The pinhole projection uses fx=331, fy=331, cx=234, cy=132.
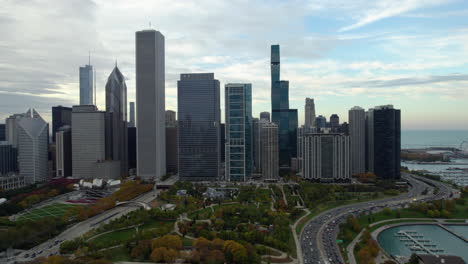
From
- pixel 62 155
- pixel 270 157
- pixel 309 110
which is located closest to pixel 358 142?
pixel 270 157

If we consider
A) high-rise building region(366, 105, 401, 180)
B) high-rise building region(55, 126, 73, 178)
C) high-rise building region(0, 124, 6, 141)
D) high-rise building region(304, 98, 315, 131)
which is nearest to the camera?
high-rise building region(366, 105, 401, 180)

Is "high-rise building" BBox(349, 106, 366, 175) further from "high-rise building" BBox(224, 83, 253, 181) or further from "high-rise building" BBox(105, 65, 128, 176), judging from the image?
"high-rise building" BBox(105, 65, 128, 176)

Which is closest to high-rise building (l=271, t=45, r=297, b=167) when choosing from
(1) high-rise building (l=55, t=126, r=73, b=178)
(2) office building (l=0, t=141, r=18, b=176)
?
(1) high-rise building (l=55, t=126, r=73, b=178)

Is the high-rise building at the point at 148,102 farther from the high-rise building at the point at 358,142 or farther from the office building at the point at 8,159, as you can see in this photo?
the high-rise building at the point at 358,142

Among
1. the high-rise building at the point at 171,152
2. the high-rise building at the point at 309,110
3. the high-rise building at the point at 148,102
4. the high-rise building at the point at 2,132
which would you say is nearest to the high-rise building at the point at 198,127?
the high-rise building at the point at 148,102

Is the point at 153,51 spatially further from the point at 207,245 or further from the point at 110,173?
the point at 207,245

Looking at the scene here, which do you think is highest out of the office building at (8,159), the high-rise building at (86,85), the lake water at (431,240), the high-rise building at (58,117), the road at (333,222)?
the high-rise building at (86,85)
